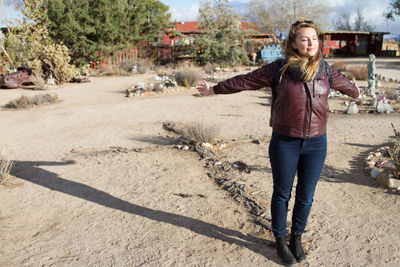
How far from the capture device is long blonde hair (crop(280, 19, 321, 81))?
2422 mm

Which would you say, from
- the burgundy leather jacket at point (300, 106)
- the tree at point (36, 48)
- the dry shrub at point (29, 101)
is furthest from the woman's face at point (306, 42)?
the tree at point (36, 48)

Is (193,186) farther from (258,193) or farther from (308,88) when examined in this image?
(308,88)

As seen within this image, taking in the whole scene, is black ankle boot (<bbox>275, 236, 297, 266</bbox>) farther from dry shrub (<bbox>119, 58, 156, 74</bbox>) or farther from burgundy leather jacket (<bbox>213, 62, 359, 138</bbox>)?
dry shrub (<bbox>119, 58, 156, 74</bbox>)

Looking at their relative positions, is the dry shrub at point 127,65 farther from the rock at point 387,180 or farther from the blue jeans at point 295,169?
the blue jeans at point 295,169

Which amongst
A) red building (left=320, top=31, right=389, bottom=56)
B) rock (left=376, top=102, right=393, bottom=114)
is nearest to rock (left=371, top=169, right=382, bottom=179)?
rock (left=376, top=102, right=393, bottom=114)

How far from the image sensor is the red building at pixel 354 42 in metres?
41.6

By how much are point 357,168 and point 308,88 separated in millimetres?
2796

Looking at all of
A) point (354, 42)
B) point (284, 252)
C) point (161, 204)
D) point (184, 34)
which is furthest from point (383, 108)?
point (354, 42)

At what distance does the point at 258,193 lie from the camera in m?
3.97

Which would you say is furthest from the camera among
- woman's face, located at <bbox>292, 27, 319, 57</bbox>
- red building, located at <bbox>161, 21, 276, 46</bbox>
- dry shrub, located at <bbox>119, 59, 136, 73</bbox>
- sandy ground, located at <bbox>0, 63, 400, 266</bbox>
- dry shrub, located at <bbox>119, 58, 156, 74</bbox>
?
red building, located at <bbox>161, 21, 276, 46</bbox>

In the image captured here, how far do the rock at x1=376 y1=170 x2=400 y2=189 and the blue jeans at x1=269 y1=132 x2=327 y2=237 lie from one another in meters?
1.85

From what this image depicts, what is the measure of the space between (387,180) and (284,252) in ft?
6.64

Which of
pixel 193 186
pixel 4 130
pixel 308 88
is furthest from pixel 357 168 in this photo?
pixel 4 130

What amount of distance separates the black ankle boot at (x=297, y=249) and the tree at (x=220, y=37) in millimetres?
18627
